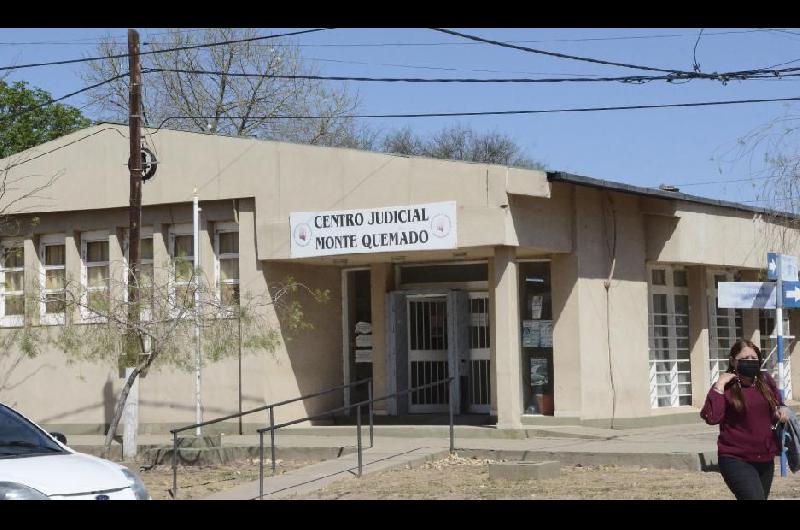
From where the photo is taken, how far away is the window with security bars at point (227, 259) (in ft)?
70.4

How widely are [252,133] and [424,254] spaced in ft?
82.3

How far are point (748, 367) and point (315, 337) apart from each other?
43.7 feet

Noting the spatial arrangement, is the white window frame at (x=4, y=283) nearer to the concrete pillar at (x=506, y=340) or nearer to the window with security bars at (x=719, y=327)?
the concrete pillar at (x=506, y=340)

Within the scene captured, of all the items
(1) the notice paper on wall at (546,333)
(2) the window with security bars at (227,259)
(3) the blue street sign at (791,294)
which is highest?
(2) the window with security bars at (227,259)

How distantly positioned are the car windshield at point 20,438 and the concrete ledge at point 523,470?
5.84m

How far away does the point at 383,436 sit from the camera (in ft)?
63.5

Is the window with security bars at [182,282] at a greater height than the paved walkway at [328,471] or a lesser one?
greater

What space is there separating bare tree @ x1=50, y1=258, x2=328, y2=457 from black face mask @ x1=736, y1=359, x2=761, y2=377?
33.3 ft

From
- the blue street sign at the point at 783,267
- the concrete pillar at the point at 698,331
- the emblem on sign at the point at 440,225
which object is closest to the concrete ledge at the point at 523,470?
the blue street sign at the point at 783,267

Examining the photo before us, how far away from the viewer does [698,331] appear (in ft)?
75.0

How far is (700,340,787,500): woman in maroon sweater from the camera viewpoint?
871 cm

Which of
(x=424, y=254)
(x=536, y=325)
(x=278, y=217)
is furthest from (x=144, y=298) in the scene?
(x=536, y=325)
